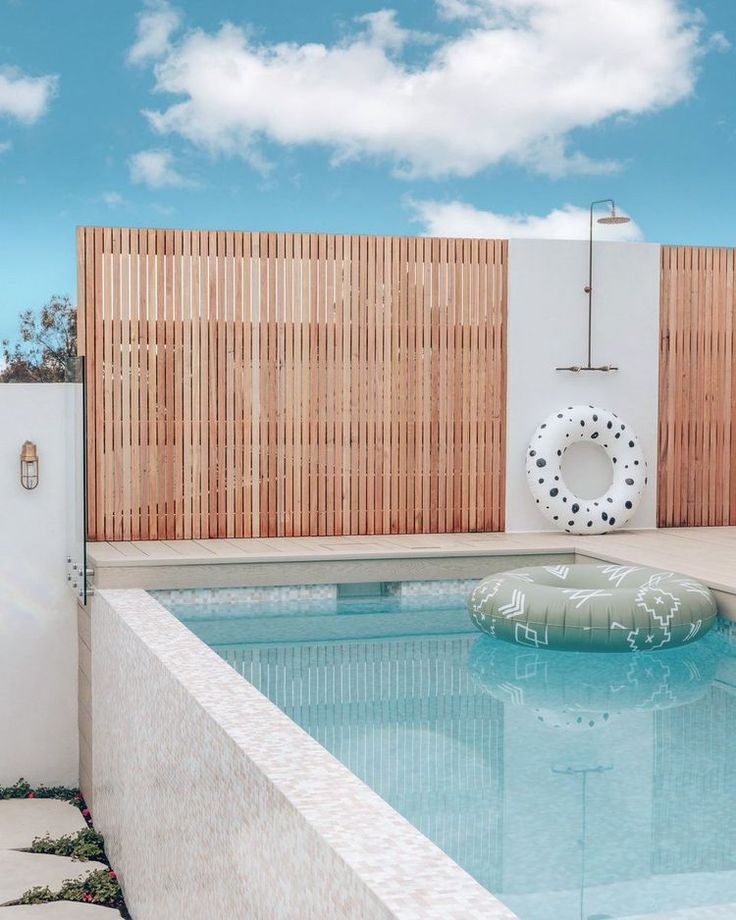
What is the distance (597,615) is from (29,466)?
11.5 ft

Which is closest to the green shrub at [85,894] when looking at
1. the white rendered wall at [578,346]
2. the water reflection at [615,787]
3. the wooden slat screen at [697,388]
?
the water reflection at [615,787]

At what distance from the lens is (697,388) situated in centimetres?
944

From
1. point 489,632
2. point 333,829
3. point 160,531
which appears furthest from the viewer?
point 160,531

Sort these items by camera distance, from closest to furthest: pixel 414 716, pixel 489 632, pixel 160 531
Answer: pixel 414 716
pixel 489 632
pixel 160 531

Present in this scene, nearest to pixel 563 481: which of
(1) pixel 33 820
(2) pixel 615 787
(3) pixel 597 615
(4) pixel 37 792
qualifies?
(3) pixel 597 615

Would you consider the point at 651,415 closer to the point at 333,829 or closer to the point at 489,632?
the point at 489,632

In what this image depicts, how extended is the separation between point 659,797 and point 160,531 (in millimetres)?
5151

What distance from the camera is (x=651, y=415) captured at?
30.5 feet

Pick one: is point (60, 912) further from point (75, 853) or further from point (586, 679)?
point (586, 679)

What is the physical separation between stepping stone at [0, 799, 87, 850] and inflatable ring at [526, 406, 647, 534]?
391 centimetres

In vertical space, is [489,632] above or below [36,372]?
below

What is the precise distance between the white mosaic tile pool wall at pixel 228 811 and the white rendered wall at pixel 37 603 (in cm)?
117

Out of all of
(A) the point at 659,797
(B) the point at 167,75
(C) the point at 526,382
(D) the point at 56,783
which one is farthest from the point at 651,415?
(B) the point at 167,75

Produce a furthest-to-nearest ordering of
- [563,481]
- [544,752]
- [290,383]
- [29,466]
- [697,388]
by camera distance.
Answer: [697,388], [563,481], [290,383], [29,466], [544,752]
